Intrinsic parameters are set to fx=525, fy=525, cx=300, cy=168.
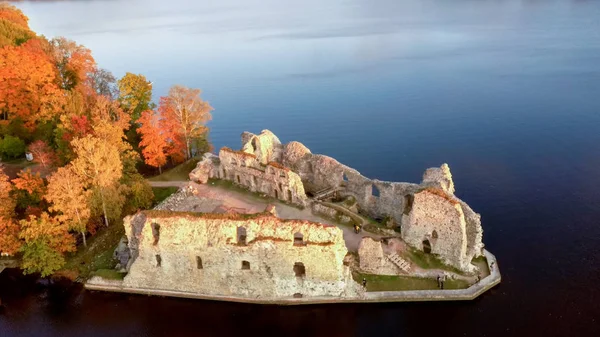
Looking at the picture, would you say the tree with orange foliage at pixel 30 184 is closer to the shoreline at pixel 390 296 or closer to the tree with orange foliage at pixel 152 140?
the tree with orange foliage at pixel 152 140

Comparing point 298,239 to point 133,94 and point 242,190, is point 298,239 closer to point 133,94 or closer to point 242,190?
point 242,190

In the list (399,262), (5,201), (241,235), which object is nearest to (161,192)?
(5,201)

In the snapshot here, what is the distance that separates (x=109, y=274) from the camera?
42.0 metres

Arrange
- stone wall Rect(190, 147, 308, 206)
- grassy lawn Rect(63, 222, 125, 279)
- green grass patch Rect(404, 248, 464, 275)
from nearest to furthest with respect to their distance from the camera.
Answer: green grass patch Rect(404, 248, 464, 275)
grassy lawn Rect(63, 222, 125, 279)
stone wall Rect(190, 147, 308, 206)

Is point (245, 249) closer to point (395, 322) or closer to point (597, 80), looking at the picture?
point (395, 322)

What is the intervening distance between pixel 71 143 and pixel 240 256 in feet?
70.2

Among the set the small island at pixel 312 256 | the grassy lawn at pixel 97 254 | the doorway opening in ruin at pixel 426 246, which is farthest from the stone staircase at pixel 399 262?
the grassy lawn at pixel 97 254

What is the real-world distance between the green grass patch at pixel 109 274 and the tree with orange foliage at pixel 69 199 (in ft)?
16.6

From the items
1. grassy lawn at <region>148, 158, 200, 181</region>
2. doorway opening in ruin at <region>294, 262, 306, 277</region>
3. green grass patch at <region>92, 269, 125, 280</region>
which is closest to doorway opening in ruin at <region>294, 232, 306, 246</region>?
doorway opening in ruin at <region>294, 262, 306, 277</region>

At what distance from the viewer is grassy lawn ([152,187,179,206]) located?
52.1m

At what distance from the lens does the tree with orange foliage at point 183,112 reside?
5825 cm

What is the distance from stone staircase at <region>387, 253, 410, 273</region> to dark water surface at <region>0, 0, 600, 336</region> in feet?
9.53

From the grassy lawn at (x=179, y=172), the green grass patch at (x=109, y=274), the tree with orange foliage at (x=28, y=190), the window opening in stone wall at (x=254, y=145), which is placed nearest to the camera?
the green grass patch at (x=109, y=274)

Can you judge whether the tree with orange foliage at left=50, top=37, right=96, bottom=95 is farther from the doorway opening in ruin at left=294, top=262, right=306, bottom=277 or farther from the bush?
the doorway opening in ruin at left=294, top=262, right=306, bottom=277
